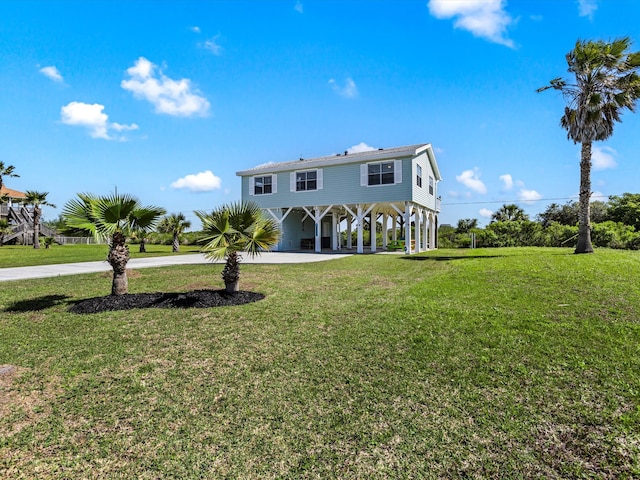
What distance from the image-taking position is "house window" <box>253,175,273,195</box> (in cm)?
2255

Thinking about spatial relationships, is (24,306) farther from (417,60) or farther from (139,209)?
(417,60)

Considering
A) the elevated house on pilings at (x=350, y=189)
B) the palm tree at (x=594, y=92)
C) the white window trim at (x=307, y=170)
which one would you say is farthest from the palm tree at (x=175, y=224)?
the palm tree at (x=594, y=92)

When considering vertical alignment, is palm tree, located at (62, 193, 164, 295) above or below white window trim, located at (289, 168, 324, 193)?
below

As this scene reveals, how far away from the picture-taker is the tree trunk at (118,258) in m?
6.84

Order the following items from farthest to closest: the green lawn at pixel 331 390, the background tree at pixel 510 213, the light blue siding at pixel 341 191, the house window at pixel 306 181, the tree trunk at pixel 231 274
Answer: the background tree at pixel 510 213 → the house window at pixel 306 181 → the light blue siding at pixel 341 191 → the tree trunk at pixel 231 274 → the green lawn at pixel 331 390

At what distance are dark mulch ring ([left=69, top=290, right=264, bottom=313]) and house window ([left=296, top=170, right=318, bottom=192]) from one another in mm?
14247

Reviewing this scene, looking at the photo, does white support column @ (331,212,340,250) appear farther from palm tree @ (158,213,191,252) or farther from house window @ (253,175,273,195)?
palm tree @ (158,213,191,252)

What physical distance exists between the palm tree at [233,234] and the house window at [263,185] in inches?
598

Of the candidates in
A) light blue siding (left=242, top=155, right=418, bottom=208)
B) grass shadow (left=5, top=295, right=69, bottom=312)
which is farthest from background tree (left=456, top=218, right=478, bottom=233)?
grass shadow (left=5, top=295, right=69, bottom=312)

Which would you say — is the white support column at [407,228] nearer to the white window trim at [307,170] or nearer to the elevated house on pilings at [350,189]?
the elevated house on pilings at [350,189]

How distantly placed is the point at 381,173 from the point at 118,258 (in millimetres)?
14827

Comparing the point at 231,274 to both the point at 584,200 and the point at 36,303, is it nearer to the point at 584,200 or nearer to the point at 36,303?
the point at 36,303

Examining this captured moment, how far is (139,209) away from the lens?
7.05m

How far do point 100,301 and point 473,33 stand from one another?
14003 mm
